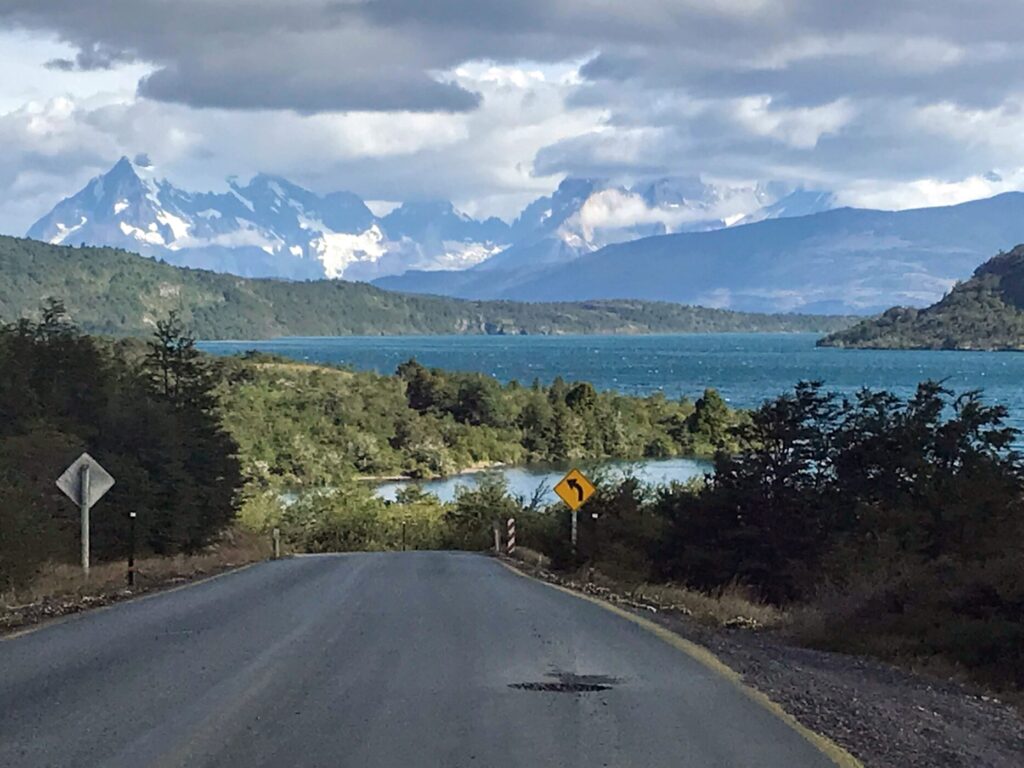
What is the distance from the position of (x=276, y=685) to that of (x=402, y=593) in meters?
9.68

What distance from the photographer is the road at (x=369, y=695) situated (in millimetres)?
8328

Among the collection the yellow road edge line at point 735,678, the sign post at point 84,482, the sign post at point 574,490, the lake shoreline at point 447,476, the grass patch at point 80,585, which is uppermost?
the sign post at point 84,482

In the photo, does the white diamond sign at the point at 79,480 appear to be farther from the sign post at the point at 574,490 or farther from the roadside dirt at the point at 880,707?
the roadside dirt at the point at 880,707

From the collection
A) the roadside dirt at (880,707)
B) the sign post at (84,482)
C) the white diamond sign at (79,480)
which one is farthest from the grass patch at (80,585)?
the roadside dirt at (880,707)

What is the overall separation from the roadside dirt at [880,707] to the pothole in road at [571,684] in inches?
48.7

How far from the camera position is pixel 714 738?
8836mm

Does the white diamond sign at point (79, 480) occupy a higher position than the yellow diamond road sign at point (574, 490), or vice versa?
the white diamond sign at point (79, 480)

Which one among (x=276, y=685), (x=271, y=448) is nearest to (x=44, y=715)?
(x=276, y=685)

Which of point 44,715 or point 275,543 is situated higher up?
point 44,715

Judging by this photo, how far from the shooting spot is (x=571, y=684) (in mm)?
10945

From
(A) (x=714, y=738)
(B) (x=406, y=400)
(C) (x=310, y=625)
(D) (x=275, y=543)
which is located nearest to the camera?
(A) (x=714, y=738)

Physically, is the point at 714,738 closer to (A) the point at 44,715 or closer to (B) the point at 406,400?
(A) the point at 44,715

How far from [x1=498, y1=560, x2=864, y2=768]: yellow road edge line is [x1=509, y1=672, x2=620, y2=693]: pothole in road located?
1073mm

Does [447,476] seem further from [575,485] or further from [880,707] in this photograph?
[880,707]
